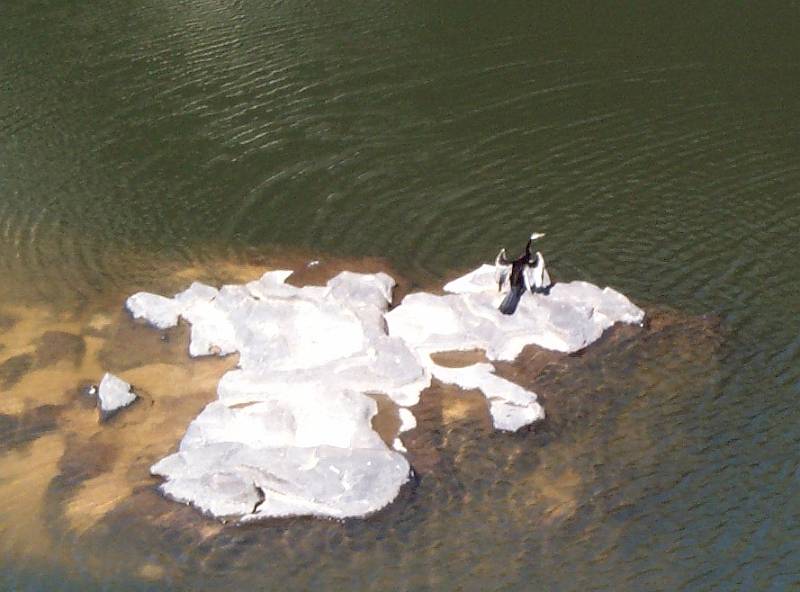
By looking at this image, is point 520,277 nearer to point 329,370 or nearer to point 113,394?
point 329,370

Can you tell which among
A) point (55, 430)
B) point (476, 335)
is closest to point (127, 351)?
point (55, 430)

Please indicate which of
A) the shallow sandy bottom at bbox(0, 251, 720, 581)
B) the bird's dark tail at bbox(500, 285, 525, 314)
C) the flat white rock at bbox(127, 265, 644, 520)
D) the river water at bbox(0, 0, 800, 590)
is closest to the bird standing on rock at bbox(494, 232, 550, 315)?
the bird's dark tail at bbox(500, 285, 525, 314)

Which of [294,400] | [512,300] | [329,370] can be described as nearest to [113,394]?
[294,400]

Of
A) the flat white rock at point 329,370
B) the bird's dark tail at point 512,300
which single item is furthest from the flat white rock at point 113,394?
the bird's dark tail at point 512,300

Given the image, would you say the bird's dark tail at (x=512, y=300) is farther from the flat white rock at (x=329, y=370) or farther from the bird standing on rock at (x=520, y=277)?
the flat white rock at (x=329, y=370)

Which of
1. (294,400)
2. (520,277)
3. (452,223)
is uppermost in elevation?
(294,400)

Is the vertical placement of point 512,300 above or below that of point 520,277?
below

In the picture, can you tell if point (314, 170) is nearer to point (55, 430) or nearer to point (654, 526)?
point (55, 430)
